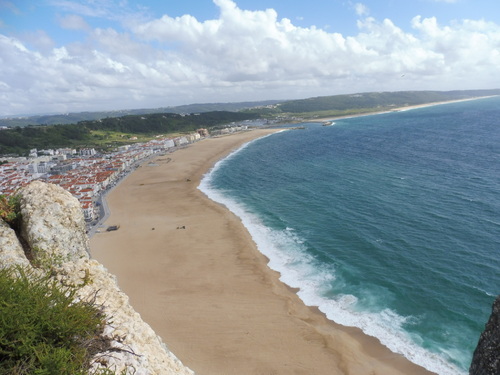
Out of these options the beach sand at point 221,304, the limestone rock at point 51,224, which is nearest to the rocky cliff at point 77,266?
the limestone rock at point 51,224

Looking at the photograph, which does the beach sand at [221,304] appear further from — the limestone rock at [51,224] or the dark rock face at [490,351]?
the limestone rock at [51,224]

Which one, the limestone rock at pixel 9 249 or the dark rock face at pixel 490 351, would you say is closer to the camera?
the dark rock face at pixel 490 351

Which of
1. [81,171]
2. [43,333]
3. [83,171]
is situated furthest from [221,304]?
[81,171]

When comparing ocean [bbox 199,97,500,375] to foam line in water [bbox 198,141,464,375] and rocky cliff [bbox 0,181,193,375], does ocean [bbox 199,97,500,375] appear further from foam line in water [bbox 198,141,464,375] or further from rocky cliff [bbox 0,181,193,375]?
rocky cliff [bbox 0,181,193,375]

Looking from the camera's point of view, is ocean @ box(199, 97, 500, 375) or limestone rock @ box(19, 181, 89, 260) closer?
limestone rock @ box(19, 181, 89, 260)

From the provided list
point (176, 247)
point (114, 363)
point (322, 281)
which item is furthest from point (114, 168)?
point (114, 363)

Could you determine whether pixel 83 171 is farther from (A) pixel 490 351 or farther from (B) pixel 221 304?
(A) pixel 490 351

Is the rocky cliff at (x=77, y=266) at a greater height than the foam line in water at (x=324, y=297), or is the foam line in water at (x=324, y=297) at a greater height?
the rocky cliff at (x=77, y=266)

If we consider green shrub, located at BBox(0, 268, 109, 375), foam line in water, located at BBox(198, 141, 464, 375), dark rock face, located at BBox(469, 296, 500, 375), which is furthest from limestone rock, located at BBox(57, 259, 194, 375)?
foam line in water, located at BBox(198, 141, 464, 375)
